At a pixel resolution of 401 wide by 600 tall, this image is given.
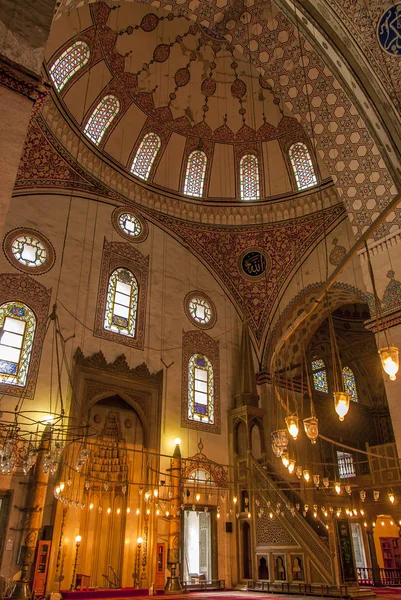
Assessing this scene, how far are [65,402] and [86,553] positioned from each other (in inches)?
120

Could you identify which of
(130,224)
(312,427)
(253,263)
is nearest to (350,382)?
(253,263)

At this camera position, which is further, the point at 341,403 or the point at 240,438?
the point at 240,438

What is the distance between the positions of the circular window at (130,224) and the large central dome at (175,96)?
4.18ft

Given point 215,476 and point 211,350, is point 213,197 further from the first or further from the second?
point 215,476

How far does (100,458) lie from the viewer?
10422 mm

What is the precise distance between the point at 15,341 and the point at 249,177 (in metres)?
8.56

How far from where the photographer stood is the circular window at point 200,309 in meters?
13.0

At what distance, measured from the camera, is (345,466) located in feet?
53.8

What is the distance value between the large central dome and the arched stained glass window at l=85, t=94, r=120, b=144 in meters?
0.09

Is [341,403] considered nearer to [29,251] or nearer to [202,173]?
[29,251]

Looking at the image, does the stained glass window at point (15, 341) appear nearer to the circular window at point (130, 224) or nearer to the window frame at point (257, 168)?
the circular window at point (130, 224)

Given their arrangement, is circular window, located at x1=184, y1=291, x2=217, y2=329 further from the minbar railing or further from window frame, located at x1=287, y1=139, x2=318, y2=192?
the minbar railing

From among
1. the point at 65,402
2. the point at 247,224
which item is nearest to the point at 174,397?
the point at 65,402

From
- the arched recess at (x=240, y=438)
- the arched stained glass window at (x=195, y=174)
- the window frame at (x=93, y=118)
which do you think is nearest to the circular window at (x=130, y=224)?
the window frame at (x=93, y=118)
